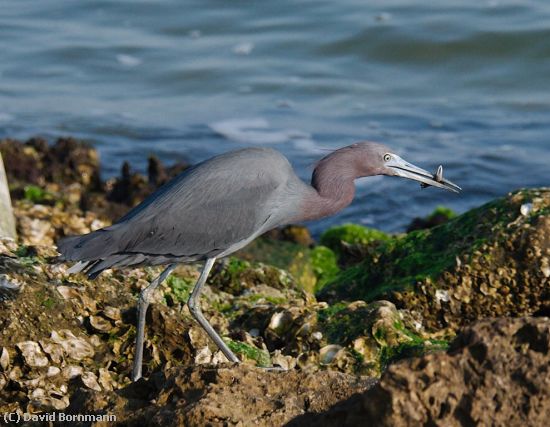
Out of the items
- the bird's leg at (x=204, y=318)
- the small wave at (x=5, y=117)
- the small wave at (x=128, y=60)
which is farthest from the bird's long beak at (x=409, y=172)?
the small wave at (x=128, y=60)

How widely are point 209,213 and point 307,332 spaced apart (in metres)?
0.91

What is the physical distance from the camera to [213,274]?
677cm

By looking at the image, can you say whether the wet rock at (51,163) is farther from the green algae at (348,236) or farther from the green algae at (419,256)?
the green algae at (419,256)

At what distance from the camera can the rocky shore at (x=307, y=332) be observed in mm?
2977

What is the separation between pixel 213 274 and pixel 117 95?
1018cm

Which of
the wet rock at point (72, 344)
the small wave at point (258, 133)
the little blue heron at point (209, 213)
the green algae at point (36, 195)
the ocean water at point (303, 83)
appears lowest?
the small wave at point (258, 133)

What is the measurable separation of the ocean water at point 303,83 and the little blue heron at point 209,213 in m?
5.80

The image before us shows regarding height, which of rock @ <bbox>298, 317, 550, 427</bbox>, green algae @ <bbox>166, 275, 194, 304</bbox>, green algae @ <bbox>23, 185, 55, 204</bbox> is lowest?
green algae @ <bbox>23, 185, 55, 204</bbox>

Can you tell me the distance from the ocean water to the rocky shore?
197 inches

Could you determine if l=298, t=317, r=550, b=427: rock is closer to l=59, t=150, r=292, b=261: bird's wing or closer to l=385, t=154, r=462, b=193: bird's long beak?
l=59, t=150, r=292, b=261: bird's wing

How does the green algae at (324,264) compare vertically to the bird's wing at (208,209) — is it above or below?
below

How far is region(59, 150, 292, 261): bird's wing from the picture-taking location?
5.50m
